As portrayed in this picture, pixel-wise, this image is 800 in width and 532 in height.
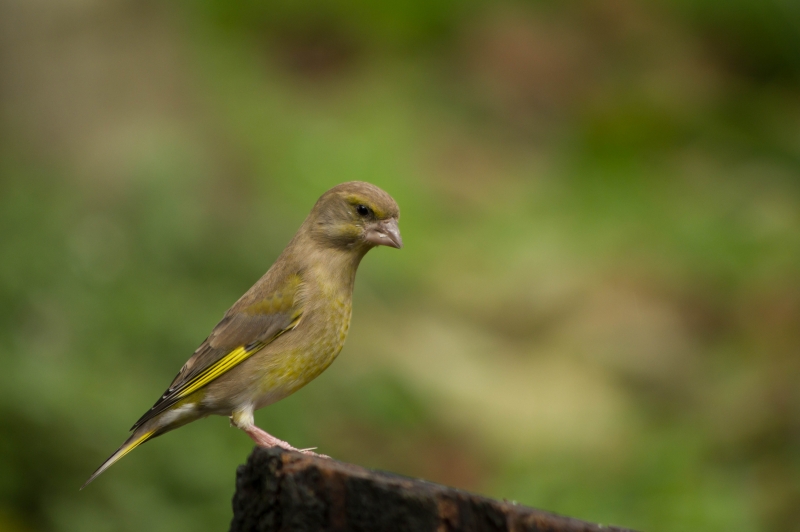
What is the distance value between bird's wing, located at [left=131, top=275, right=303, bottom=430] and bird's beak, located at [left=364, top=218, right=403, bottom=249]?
41cm

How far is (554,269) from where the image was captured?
10.9 meters

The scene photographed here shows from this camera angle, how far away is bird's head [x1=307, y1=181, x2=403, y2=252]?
455cm

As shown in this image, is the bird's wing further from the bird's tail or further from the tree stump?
the tree stump

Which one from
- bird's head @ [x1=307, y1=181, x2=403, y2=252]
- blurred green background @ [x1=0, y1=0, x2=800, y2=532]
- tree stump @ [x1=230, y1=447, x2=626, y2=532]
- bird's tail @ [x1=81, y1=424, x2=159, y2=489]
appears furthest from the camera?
blurred green background @ [x1=0, y1=0, x2=800, y2=532]

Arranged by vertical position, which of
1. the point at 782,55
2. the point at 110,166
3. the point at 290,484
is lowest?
the point at 290,484

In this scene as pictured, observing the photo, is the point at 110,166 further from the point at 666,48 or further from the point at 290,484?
the point at 666,48

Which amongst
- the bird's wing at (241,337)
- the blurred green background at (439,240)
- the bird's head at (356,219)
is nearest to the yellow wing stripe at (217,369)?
the bird's wing at (241,337)

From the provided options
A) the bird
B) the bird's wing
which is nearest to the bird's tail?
the bird

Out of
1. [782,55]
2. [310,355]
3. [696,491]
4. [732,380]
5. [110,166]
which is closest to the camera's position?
[310,355]

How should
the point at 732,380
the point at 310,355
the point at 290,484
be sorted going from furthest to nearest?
the point at 732,380 < the point at 310,355 < the point at 290,484

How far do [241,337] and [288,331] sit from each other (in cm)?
26

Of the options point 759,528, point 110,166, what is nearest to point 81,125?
point 110,166

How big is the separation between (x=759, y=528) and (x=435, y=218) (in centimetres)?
597

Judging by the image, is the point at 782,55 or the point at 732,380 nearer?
the point at 732,380
